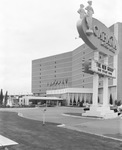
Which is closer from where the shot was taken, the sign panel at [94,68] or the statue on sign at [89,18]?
the statue on sign at [89,18]

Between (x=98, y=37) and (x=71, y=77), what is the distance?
11236cm

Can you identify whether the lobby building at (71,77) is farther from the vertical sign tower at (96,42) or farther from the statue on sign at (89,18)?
the statue on sign at (89,18)

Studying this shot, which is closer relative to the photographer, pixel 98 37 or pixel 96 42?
pixel 96 42

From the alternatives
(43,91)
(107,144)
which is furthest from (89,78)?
(107,144)

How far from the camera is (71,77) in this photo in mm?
137625

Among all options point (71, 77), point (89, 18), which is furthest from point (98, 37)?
point (71, 77)

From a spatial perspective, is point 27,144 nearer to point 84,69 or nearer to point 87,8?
point 84,69

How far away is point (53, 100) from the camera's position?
10244 centimetres

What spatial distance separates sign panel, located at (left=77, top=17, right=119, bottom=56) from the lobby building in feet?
195

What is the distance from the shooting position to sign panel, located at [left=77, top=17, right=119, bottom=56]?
23219 millimetres

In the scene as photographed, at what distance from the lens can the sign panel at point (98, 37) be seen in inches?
914

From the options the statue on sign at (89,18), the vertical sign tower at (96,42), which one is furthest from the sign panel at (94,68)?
the statue on sign at (89,18)

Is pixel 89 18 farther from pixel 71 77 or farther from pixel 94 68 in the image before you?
pixel 71 77

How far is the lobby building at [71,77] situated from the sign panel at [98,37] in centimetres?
5931
